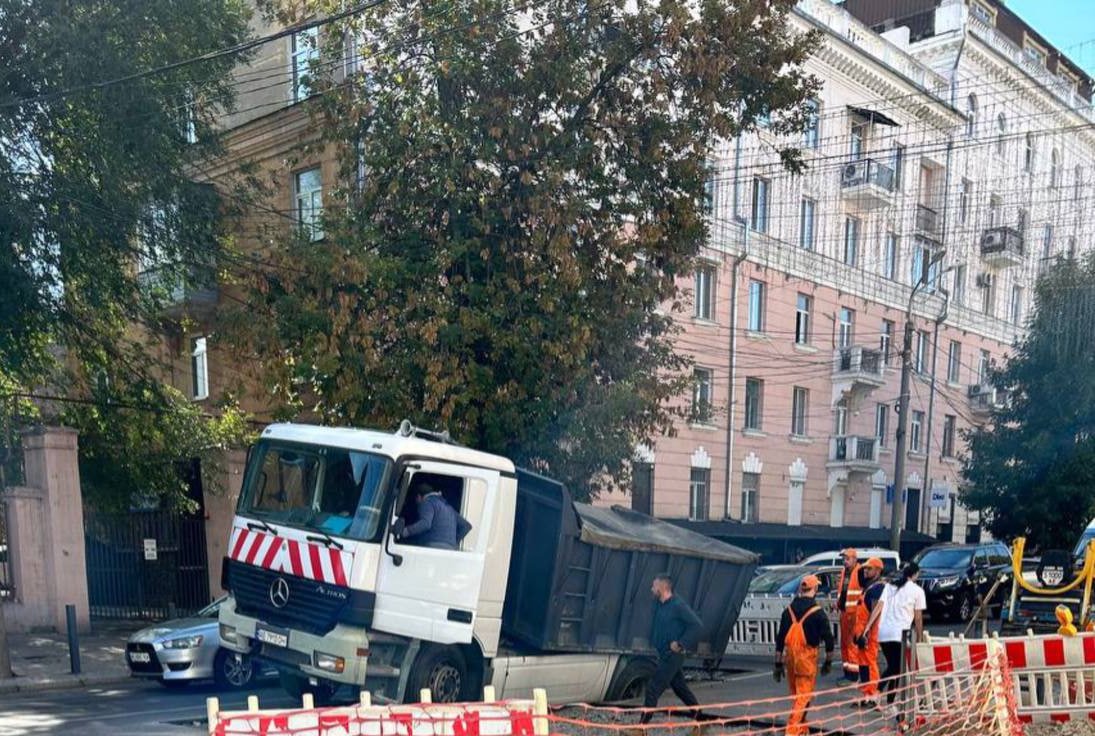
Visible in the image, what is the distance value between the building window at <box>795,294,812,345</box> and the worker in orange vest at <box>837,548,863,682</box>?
744 inches

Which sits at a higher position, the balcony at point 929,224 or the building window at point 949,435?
the balcony at point 929,224

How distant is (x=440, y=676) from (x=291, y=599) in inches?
59.7

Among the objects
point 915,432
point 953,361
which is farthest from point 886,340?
point 953,361

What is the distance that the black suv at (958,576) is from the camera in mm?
21328

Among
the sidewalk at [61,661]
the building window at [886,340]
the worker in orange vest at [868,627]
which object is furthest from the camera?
the building window at [886,340]

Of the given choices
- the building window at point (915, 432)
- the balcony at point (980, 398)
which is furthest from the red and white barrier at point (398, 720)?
the balcony at point (980, 398)

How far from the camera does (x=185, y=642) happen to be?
12266mm

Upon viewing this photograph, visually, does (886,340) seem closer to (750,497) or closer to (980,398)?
(980,398)

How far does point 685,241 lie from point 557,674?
6.63 metres

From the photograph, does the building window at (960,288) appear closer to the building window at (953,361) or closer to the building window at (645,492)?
the building window at (953,361)

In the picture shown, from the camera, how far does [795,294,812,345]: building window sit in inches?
1208

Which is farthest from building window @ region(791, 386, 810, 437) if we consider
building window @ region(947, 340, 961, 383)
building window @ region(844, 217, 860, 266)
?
building window @ region(947, 340, 961, 383)

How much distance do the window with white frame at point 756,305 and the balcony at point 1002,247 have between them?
6051mm

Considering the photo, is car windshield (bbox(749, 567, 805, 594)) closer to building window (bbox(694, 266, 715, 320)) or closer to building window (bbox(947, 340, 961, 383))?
building window (bbox(694, 266, 715, 320))
